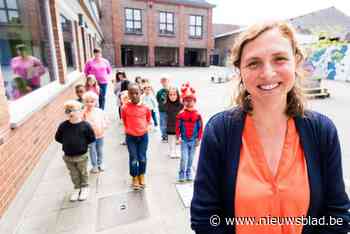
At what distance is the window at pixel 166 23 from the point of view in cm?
2781

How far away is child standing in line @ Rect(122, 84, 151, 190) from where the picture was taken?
2.97m

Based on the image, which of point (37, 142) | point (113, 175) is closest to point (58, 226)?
point (113, 175)

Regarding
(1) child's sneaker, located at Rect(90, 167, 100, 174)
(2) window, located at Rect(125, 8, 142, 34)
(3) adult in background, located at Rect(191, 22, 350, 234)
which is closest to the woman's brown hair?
(3) adult in background, located at Rect(191, 22, 350, 234)

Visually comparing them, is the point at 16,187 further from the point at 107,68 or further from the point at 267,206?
the point at 107,68

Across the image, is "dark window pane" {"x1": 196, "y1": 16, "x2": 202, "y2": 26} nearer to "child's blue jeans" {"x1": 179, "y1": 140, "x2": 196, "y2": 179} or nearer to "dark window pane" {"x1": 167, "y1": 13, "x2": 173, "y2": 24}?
"dark window pane" {"x1": 167, "y1": 13, "x2": 173, "y2": 24}

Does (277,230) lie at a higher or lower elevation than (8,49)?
lower

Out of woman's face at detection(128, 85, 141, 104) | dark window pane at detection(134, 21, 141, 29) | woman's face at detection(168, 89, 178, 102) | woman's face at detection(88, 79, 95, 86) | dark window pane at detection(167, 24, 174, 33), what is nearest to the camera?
woman's face at detection(128, 85, 141, 104)

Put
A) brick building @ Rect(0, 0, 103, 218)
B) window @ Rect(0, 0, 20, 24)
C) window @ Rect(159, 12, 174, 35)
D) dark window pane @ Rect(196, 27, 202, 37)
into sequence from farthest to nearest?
1. dark window pane @ Rect(196, 27, 202, 37)
2. window @ Rect(159, 12, 174, 35)
3. window @ Rect(0, 0, 20, 24)
4. brick building @ Rect(0, 0, 103, 218)

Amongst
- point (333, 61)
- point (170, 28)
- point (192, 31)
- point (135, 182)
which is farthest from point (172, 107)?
point (192, 31)

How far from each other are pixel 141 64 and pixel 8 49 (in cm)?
2753

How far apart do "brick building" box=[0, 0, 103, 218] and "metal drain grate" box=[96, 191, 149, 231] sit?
970 mm

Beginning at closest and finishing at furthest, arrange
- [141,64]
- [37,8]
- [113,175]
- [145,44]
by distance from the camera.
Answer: [113,175], [37,8], [145,44], [141,64]

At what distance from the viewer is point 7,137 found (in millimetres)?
2492

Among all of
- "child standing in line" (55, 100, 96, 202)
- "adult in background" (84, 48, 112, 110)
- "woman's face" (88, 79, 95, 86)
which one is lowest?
"child standing in line" (55, 100, 96, 202)
